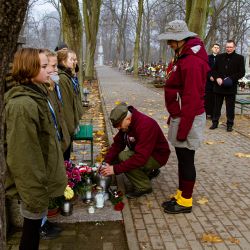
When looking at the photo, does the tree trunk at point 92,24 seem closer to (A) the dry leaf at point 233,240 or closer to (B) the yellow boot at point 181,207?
(B) the yellow boot at point 181,207

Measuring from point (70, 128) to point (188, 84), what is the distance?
179cm

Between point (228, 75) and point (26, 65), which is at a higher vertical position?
point (26, 65)

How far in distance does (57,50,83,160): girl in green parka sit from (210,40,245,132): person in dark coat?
455 cm

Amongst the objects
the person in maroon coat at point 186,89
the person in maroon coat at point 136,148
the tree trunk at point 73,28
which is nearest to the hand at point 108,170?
the person in maroon coat at point 136,148

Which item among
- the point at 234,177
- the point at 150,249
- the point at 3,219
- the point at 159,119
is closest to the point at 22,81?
the point at 3,219

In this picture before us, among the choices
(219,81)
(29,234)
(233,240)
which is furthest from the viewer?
(219,81)

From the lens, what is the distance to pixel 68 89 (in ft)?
16.3

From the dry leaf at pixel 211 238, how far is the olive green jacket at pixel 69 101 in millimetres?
2179

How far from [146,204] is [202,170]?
1775mm

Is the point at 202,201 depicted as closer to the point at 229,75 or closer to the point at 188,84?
the point at 188,84

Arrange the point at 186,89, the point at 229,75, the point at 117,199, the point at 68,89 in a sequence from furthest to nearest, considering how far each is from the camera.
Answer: the point at 229,75, the point at 68,89, the point at 117,199, the point at 186,89

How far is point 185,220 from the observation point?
4.27 meters

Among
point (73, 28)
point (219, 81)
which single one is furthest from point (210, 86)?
point (73, 28)

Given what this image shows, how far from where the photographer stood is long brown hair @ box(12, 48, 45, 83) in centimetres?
281
